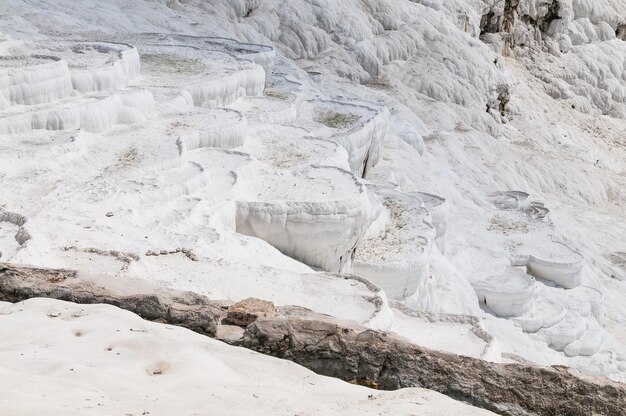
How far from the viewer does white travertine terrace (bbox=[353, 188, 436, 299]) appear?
414 inches

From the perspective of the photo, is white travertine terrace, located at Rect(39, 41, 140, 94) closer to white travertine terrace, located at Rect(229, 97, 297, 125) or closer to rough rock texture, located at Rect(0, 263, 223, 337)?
white travertine terrace, located at Rect(229, 97, 297, 125)

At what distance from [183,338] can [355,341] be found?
95cm

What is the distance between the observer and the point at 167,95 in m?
12.9

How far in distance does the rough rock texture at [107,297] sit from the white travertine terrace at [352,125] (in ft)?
29.4

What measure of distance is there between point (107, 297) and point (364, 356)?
169 centimetres

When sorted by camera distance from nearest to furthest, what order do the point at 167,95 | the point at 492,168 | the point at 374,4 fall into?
the point at 167,95 < the point at 492,168 < the point at 374,4

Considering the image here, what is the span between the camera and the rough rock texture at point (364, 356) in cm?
385

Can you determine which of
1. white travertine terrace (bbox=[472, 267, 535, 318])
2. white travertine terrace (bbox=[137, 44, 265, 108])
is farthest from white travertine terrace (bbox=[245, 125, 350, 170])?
white travertine terrace (bbox=[472, 267, 535, 318])

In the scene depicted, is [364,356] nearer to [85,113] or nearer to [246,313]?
[246,313]

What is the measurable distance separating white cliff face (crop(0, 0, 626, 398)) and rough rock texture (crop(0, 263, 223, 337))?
1414 millimetres

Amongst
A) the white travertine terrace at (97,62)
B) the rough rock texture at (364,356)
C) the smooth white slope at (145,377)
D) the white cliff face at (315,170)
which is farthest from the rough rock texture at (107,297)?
the white travertine terrace at (97,62)

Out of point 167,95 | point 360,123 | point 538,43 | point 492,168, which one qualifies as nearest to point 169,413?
point 167,95

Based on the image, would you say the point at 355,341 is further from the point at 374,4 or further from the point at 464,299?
the point at 374,4

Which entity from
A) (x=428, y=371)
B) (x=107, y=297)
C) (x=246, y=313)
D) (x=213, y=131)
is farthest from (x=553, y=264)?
(x=107, y=297)
